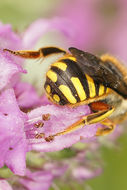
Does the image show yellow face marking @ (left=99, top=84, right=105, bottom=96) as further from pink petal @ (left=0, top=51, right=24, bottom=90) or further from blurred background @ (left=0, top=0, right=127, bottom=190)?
blurred background @ (left=0, top=0, right=127, bottom=190)

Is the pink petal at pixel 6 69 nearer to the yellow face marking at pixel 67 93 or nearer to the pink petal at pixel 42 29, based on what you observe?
the yellow face marking at pixel 67 93

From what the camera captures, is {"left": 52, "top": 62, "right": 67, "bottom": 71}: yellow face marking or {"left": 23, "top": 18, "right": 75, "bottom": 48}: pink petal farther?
{"left": 23, "top": 18, "right": 75, "bottom": 48}: pink petal

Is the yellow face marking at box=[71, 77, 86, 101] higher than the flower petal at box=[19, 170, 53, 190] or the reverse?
higher

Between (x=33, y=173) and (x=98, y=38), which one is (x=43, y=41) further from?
(x=33, y=173)

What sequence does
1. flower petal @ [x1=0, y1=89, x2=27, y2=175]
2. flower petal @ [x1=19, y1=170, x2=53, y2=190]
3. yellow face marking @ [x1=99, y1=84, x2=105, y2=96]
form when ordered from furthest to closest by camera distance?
flower petal @ [x1=19, y1=170, x2=53, y2=190], yellow face marking @ [x1=99, y1=84, x2=105, y2=96], flower petal @ [x1=0, y1=89, x2=27, y2=175]

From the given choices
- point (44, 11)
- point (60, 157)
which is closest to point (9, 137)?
point (60, 157)

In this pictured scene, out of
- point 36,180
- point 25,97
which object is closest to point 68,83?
point 25,97

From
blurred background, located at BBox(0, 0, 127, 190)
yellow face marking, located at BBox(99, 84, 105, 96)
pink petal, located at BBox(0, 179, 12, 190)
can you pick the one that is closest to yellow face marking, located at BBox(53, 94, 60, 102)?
yellow face marking, located at BBox(99, 84, 105, 96)
